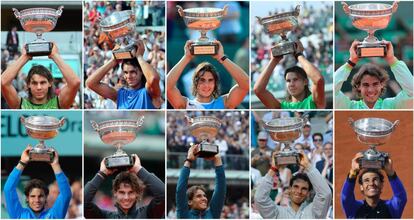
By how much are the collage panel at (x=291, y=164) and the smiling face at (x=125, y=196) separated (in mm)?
1061

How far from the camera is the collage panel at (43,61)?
10070mm

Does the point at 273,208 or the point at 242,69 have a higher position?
the point at 242,69

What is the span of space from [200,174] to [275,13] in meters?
1.56

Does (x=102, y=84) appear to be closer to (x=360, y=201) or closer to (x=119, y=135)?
(x=119, y=135)

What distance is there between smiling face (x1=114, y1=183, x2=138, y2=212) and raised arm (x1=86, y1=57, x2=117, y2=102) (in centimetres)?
78

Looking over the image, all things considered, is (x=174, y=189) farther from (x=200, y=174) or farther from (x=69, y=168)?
(x=69, y=168)

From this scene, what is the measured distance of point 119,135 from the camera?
10008 mm

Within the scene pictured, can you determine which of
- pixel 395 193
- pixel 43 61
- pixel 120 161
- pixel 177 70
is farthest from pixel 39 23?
pixel 395 193

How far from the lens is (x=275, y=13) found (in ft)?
32.8

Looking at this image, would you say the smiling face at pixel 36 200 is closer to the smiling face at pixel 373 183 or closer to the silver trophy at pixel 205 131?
the silver trophy at pixel 205 131

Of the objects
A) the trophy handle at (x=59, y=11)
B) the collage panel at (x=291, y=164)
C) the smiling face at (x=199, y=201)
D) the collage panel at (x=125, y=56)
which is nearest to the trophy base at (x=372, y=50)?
the collage panel at (x=291, y=164)

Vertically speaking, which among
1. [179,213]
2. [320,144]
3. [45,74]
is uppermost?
[45,74]

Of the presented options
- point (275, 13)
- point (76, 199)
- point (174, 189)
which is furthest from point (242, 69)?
point (76, 199)

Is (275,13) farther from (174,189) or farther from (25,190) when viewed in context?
(25,190)
